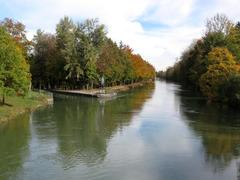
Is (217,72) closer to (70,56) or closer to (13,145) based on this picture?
(70,56)

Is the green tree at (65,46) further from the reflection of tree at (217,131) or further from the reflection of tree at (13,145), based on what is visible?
the reflection of tree at (13,145)

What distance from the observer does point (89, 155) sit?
29250mm

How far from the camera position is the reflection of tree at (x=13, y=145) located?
83.7 ft

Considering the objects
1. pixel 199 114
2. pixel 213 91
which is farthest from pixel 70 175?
pixel 213 91

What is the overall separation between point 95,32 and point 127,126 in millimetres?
49825

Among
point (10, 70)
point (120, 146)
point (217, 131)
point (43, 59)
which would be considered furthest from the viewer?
point (43, 59)

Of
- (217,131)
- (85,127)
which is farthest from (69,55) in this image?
(217,131)

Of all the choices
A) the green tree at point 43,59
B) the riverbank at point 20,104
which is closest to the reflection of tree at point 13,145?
the riverbank at point 20,104

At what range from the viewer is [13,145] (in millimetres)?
31828

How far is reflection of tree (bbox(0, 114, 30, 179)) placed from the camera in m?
25.5

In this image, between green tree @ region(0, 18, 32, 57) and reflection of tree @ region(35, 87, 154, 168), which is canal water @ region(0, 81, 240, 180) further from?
green tree @ region(0, 18, 32, 57)

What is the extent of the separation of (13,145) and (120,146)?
7568 millimetres

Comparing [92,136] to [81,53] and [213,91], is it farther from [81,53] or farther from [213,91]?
[81,53]

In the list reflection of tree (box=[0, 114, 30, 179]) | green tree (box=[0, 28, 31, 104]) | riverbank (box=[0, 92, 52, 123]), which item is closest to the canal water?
reflection of tree (box=[0, 114, 30, 179])
